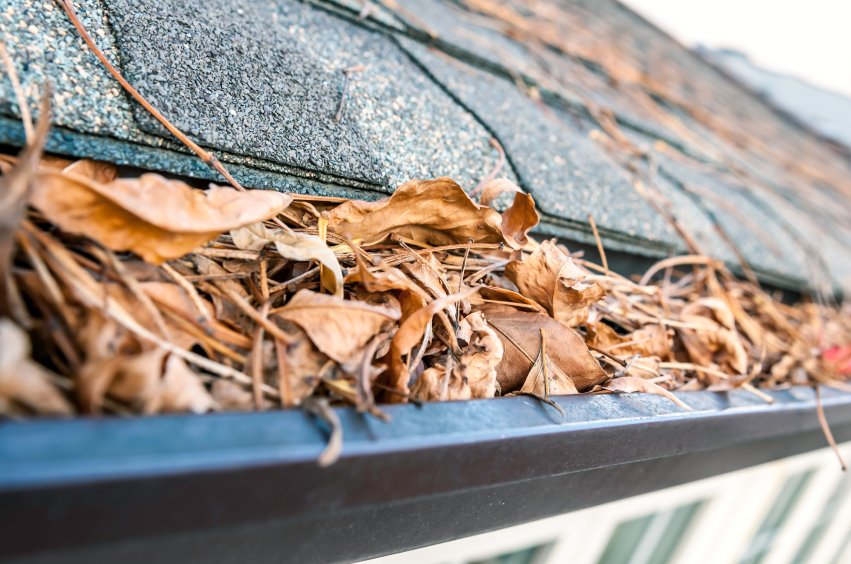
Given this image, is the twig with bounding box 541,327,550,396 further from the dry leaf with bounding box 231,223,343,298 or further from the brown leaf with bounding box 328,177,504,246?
the dry leaf with bounding box 231,223,343,298

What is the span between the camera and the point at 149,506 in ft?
0.90

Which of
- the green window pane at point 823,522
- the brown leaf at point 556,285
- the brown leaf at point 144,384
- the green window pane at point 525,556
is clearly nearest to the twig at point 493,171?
the brown leaf at point 556,285

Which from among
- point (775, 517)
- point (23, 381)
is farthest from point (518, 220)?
point (775, 517)

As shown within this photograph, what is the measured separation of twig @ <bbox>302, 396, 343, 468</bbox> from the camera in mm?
318

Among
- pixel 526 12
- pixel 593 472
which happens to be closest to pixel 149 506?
pixel 593 472

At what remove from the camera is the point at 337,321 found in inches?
16.8

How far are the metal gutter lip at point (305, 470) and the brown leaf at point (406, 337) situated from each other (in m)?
0.05

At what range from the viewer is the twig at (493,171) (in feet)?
2.34


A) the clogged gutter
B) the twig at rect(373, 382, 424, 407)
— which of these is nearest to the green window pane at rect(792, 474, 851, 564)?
the clogged gutter

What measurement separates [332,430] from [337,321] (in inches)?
4.4

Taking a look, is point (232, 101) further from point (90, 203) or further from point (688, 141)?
point (688, 141)

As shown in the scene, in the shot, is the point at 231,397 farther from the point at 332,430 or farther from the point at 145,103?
the point at 145,103

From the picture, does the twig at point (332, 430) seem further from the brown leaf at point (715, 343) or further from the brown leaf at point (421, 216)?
the brown leaf at point (715, 343)

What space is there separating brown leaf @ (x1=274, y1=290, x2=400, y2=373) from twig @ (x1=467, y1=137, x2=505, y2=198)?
315mm
